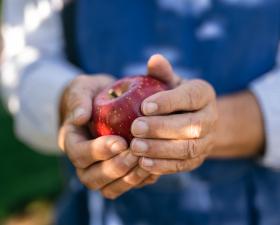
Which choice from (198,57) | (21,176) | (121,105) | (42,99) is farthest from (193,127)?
(21,176)

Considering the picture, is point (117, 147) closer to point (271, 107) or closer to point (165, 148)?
point (165, 148)

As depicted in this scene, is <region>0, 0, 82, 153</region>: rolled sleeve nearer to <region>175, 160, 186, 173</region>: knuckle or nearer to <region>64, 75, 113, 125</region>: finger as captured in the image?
Result: <region>64, 75, 113, 125</region>: finger

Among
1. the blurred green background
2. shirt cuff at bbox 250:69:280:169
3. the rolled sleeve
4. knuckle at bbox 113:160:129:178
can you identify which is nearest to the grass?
the blurred green background

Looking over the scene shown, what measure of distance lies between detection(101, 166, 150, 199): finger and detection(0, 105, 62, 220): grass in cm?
195

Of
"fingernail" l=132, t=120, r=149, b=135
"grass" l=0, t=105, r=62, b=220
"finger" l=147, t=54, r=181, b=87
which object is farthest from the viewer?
"grass" l=0, t=105, r=62, b=220

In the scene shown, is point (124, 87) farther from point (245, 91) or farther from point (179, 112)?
point (245, 91)

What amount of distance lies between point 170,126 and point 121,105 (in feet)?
0.39

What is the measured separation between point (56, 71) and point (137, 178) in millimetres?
490

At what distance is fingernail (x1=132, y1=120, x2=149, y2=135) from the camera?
1.00 metres

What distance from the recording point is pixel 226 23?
1.35 meters

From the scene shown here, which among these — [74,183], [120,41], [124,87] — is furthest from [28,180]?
[124,87]

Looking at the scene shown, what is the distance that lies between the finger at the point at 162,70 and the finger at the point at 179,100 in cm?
7

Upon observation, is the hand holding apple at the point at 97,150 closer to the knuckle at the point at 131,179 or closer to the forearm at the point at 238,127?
the knuckle at the point at 131,179

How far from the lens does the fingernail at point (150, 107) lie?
3.32ft
